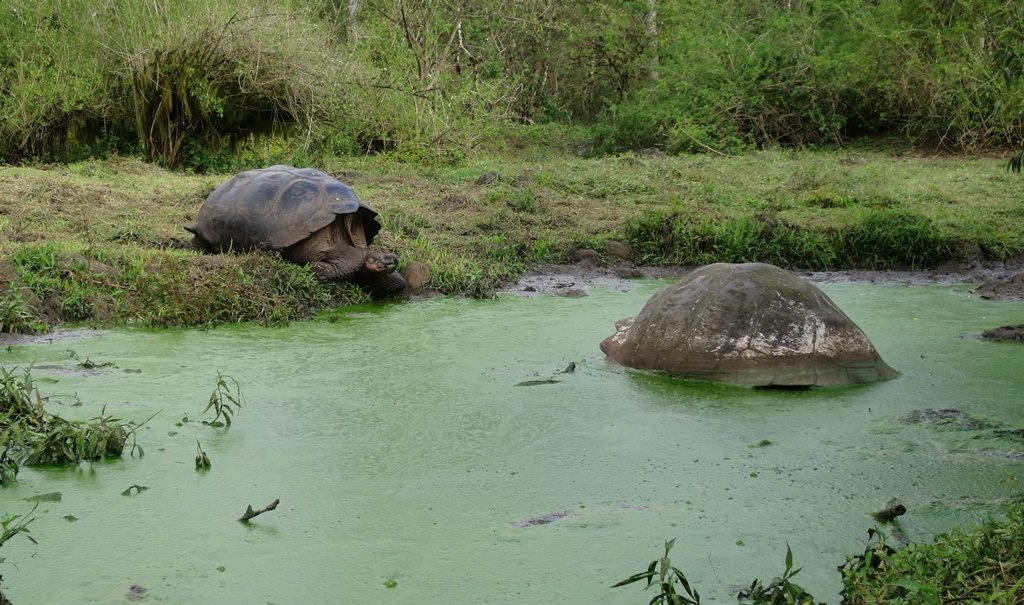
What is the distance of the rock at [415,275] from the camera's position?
8086 millimetres

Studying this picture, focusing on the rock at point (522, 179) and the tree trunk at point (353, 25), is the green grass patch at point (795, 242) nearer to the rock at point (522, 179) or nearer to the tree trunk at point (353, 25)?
the rock at point (522, 179)

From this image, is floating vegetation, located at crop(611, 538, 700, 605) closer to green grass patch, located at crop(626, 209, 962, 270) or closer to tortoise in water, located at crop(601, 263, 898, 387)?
tortoise in water, located at crop(601, 263, 898, 387)

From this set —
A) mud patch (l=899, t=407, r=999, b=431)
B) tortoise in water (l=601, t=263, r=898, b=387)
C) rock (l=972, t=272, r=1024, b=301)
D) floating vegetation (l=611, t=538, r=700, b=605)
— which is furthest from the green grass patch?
floating vegetation (l=611, t=538, r=700, b=605)

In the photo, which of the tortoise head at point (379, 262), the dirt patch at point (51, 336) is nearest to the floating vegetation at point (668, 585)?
the dirt patch at point (51, 336)

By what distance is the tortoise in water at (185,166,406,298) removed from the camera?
7836 mm

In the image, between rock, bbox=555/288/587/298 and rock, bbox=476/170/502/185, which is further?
rock, bbox=476/170/502/185

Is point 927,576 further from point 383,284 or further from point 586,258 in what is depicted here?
point 586,258

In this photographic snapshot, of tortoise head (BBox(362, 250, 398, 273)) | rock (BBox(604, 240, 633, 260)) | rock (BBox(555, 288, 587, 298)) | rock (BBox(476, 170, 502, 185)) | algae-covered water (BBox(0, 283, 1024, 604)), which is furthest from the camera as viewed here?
rock (BBox(476, 170, 502, 185))

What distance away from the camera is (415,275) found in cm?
809

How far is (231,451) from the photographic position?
4164 millimetres

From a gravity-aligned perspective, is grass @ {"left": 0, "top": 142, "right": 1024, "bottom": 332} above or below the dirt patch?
above

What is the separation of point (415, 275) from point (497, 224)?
1972mm

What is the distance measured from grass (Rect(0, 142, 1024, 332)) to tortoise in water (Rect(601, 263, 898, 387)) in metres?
2.71

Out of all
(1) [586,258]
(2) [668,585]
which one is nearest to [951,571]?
(2) [668,585]
